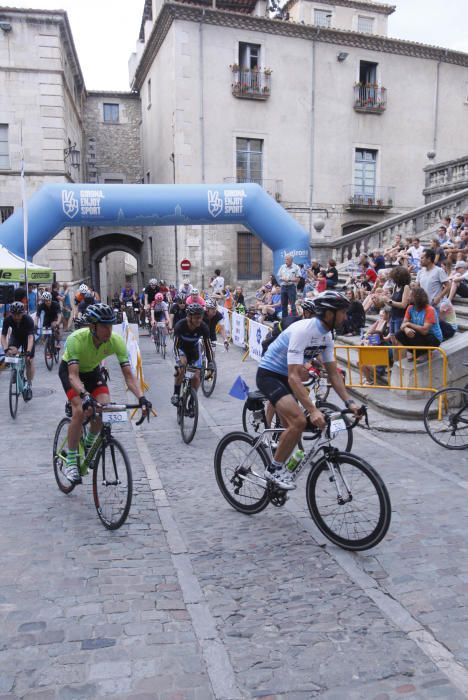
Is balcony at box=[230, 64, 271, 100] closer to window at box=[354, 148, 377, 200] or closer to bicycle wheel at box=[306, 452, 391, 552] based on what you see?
window at box=[354, 148, 377, 200]

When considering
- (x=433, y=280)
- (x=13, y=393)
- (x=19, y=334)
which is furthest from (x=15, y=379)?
(x=433, y=280)

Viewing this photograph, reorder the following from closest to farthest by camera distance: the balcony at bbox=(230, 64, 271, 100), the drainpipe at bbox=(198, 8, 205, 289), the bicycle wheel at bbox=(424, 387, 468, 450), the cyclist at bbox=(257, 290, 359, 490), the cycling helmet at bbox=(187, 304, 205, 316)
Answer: the cyclist at bbox=(257, 290, 359, 490) → the bicycle wheel at bbox=(424, 387, 468, 450) → the cycling helmet at bbox=(187, 304, 205, 316) → the drainpipe at bbox=(198, 8, 205, 289) → the balcony at bbox=(230, 64, 271, 100)

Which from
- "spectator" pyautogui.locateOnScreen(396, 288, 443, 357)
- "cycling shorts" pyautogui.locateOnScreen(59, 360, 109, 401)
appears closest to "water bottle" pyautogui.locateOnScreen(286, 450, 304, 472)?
"cycling shorts" pyautogui.locateOnScreen(59, 360, 109, 401)

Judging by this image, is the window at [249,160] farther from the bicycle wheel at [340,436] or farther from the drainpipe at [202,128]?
the bicycle wheel at [340,436]

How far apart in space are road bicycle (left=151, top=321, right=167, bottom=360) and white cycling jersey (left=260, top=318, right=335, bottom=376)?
Answer: 10418mm

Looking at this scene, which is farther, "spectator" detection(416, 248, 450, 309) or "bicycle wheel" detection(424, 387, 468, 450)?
"spectator" detection(416, 248, 450, 309)

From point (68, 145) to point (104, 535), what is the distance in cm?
2322

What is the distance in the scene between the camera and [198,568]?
14.6 ft

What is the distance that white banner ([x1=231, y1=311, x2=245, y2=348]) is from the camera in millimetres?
15555

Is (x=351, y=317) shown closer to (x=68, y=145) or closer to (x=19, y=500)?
(x=19, y=500)

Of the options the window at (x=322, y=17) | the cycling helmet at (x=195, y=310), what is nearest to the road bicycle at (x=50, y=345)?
the cycling helmet at (x=195, y=310)

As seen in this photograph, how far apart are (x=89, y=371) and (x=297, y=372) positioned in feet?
7.03

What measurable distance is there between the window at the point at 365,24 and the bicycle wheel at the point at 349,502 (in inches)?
1262

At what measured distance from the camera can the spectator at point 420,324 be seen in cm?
859
